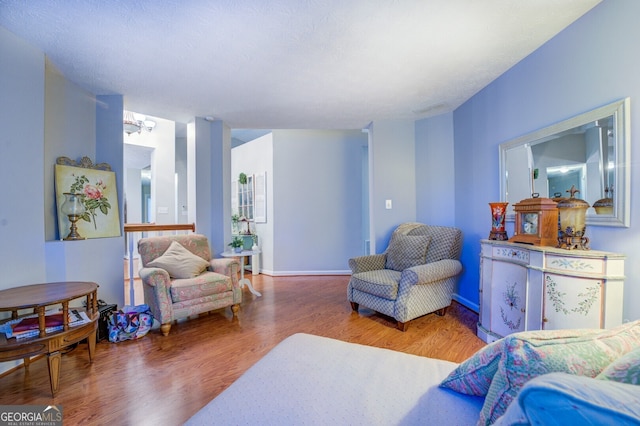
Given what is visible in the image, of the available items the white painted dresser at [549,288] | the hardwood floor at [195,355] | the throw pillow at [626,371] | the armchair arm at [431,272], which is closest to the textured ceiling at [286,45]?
the white painted dresser at [549,288]

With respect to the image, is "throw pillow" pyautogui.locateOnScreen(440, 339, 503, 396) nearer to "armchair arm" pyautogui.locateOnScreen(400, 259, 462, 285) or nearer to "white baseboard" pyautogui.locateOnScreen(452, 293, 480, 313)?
"armchair arm" pyautogui.locateOnScreen(400, 259, 462, 285)

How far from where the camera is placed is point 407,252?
2.98 meters

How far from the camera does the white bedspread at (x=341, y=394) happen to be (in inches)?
29.2

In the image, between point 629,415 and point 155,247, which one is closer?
point 629,415

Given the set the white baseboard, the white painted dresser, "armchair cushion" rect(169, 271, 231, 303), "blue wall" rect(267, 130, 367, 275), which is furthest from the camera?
"blue wall" rect(267, 130, 367, 275)

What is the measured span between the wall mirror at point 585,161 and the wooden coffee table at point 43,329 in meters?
3.33

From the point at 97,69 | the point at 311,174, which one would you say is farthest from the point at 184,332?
the point at 311,174

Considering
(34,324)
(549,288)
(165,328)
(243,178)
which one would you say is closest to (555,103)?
(549,288)

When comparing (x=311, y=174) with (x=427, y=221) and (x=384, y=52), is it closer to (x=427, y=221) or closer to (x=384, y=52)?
(x=427, y=221)

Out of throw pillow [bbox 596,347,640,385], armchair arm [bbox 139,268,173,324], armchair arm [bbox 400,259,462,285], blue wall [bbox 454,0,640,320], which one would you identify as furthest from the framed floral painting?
blue wall [bbox 454,0,640,320]

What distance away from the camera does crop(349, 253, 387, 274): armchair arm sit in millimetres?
2980

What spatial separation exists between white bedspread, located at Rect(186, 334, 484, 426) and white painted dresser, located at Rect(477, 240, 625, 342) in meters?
1.16

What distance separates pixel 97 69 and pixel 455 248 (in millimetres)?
3694

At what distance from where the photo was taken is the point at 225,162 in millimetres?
3672
